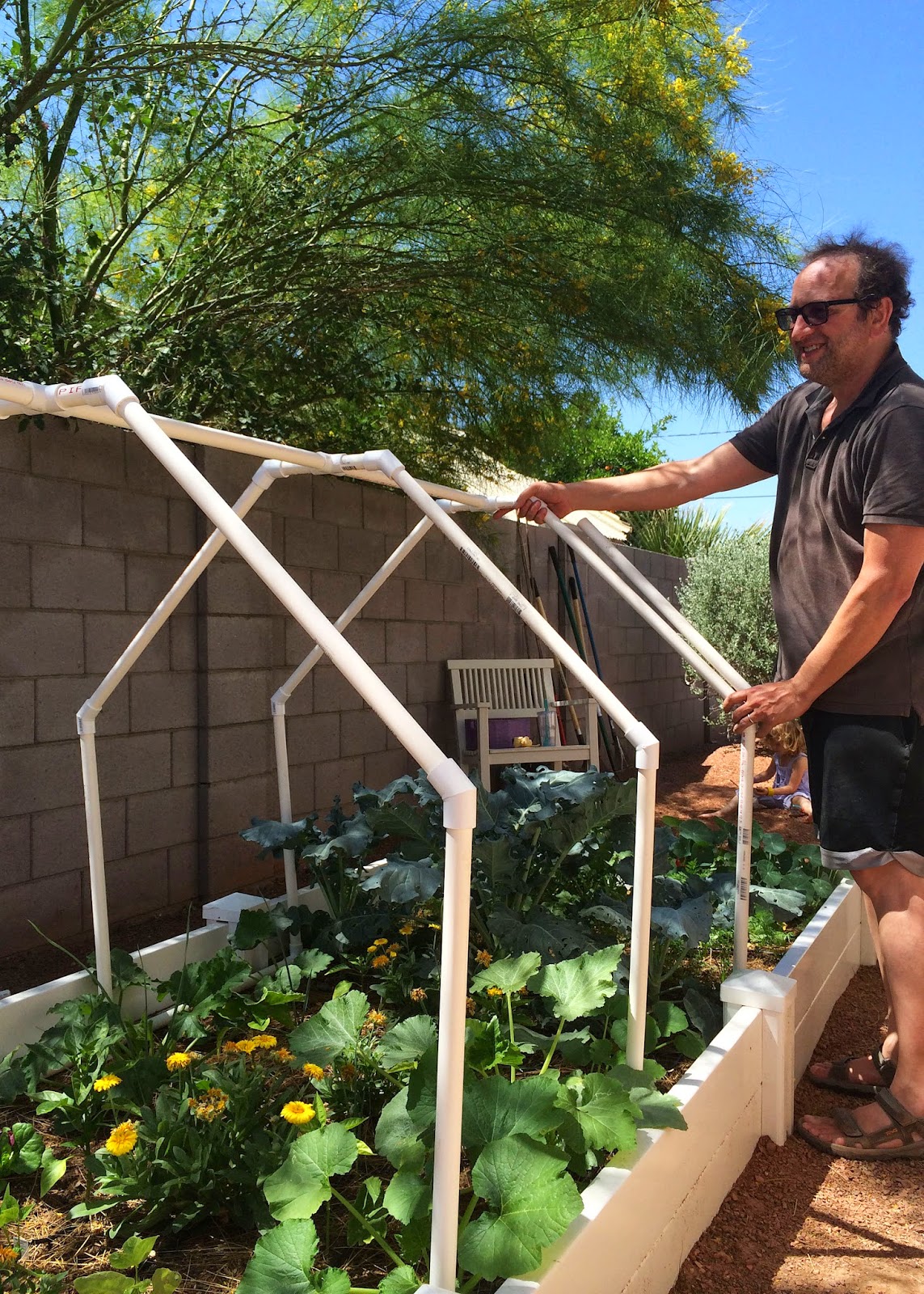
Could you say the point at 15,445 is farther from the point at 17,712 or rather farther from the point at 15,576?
the point at 17,712

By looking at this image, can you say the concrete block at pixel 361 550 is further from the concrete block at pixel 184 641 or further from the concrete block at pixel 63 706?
the concrete block at pixel 63 706

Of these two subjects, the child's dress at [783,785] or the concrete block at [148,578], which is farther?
the child's dress at [783,785]

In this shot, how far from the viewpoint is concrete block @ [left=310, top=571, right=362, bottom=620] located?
3.89 metres

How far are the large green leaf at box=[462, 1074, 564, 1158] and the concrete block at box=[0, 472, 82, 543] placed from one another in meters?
2.10

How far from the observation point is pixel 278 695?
99.6 inches

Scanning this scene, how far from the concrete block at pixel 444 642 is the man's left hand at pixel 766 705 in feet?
9.52

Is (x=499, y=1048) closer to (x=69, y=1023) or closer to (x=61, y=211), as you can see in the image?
(x=69, y=1023)

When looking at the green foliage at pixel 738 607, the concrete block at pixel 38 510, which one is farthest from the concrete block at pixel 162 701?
the green foliage at pixel 738 607

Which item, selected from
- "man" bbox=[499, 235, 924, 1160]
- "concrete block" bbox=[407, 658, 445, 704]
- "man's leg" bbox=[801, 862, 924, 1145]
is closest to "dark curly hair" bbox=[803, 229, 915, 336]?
"man" bbox=[499, 235, 924, 1160]

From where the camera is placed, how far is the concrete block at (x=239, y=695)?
11.2 ft

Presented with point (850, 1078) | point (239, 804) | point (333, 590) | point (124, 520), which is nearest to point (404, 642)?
point (333, 590)

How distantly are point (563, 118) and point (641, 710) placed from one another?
4274mm

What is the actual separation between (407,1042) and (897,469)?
1.21m

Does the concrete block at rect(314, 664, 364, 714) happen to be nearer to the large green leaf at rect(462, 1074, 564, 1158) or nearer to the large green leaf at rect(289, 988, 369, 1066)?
the large green leaf at rect(289, 988, 369, 1066)
